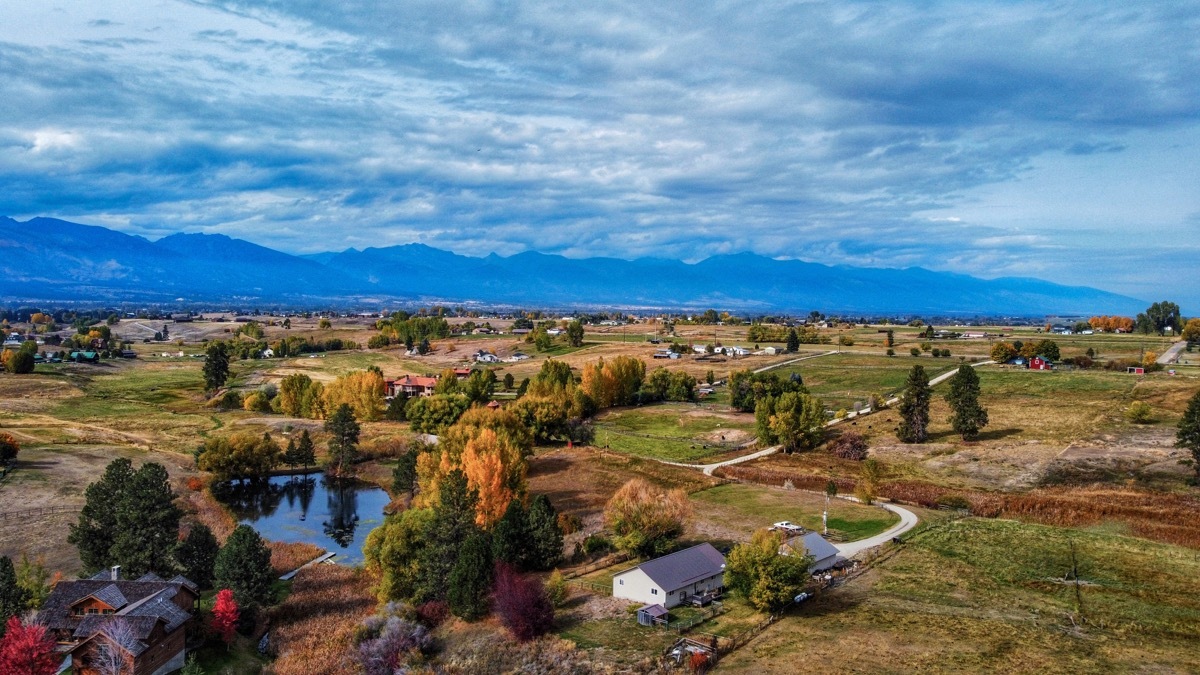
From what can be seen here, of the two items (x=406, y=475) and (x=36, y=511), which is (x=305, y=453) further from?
(x=36, y=511)

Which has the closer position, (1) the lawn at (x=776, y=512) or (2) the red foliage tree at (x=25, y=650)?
(2) the red foliage tree at (x=25, y=650)

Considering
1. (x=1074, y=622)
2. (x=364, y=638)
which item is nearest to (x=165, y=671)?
(x=364, y=638)

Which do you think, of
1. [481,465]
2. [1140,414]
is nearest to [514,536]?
[481,465]

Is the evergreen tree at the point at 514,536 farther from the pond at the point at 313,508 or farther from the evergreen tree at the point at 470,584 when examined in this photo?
the pond at the point at 313,508

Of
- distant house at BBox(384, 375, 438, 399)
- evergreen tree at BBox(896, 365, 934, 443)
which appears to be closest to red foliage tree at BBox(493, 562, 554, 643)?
evergreen tree at BBox(896, 365, 934, 443)

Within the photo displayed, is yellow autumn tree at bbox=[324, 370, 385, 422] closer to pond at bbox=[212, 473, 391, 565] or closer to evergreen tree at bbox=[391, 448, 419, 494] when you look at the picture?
pond at bbox=[212, 473, 391, 565]

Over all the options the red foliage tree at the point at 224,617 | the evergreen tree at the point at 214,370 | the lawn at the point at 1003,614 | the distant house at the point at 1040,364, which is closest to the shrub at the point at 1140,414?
the lawn at the point at 1003,614
